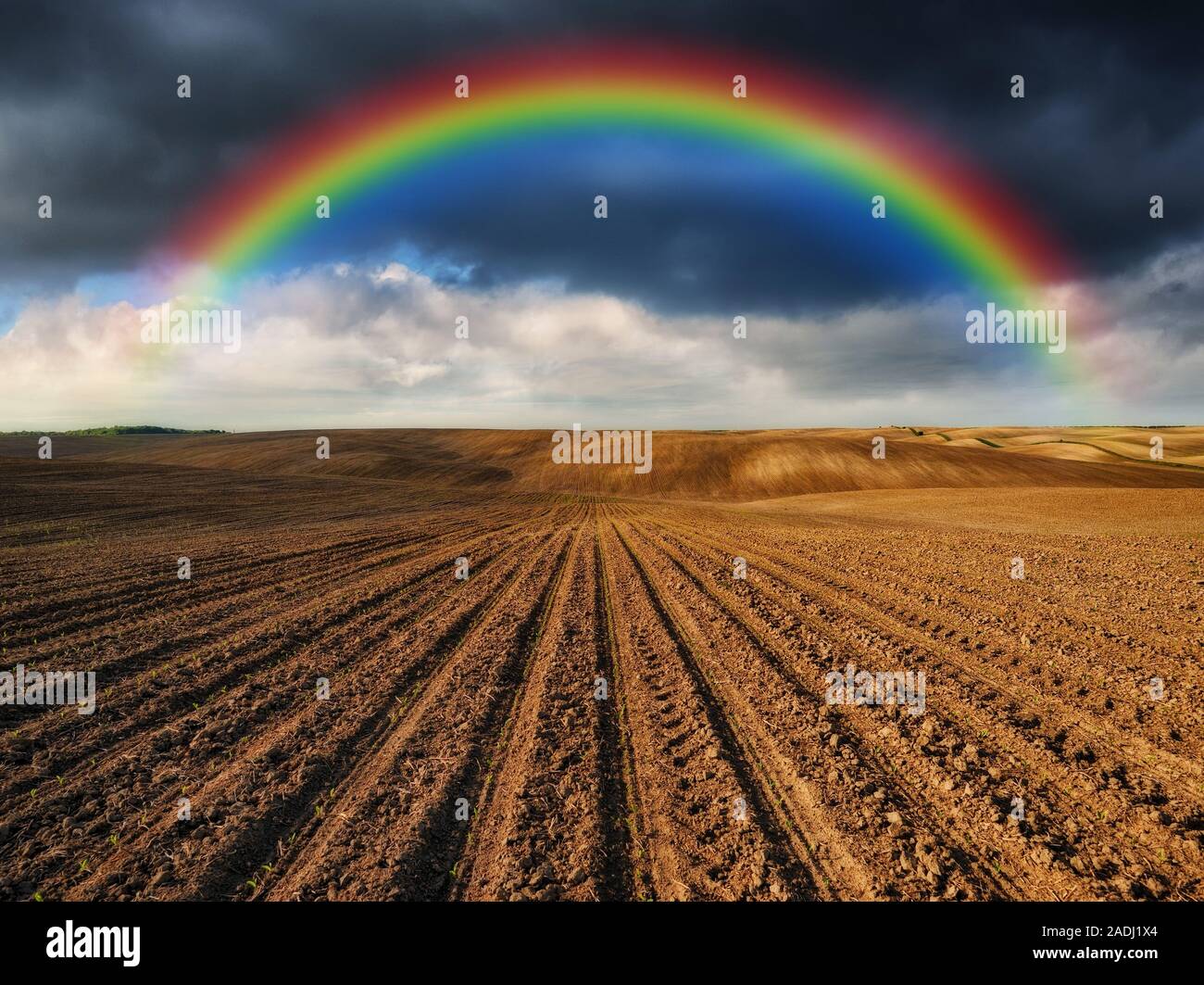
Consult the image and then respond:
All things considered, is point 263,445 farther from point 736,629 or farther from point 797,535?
point 736,629

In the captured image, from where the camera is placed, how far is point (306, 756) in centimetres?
624

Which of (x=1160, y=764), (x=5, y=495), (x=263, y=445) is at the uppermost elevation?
(x=263, y=445)

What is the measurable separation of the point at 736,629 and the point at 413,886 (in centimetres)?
801

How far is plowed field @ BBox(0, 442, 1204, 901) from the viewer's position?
4.50 m

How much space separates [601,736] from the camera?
6781 millimetres

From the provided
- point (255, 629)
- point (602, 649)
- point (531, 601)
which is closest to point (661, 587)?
point (531, 601)

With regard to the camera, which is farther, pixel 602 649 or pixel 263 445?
pixel 263 445

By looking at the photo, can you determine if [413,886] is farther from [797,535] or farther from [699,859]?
[797,535]

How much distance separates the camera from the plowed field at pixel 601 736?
4496 millimetres

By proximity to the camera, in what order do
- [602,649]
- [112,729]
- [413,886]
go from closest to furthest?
[413,886]
[112,729]
[602,649]
